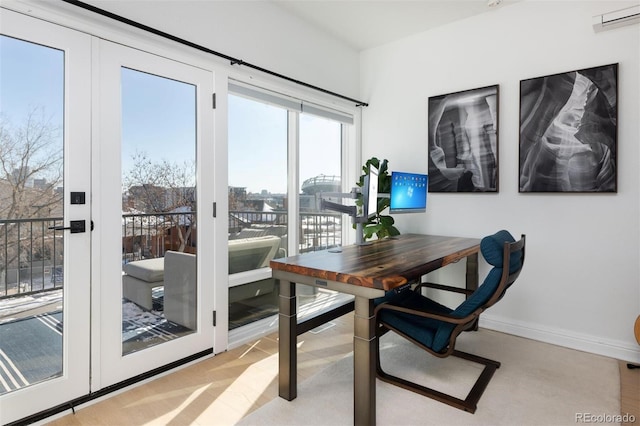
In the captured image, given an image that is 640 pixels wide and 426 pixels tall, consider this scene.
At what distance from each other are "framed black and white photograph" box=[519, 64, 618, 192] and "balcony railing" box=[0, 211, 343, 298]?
2101mm

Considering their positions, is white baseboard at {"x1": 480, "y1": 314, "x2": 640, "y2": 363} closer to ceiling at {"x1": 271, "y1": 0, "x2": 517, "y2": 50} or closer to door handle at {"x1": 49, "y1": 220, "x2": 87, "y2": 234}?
ceiling at {"x1": 271, "y1": 0, "x2": 517, "y2": 50}

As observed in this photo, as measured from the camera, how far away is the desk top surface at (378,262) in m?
1.75

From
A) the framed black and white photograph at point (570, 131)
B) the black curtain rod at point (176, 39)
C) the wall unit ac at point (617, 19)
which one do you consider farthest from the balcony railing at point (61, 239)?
the wall unit ac at point (617, 19)

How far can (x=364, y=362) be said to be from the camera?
1.76 meters

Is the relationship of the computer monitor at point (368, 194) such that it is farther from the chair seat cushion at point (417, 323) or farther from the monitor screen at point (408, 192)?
the chair seat cushion at point (417, 323)

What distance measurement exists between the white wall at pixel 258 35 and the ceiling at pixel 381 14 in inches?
5.3

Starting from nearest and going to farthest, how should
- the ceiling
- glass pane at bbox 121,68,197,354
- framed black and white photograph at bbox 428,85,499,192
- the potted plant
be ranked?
glass pane at bbox 121,68,197,354, the ceiling, framed black and white photograph at bbox 428,85,499,192, the potted plant

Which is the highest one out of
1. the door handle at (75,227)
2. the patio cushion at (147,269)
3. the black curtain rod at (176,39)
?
the black curtain rod at (176,39)

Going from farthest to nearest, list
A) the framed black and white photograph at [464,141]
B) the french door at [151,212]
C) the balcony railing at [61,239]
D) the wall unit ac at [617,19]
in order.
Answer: the framed black and white photograph at [464,141], the wall unit ac at [617,19], the french door at [151,212], the balcony railing at [61,239]

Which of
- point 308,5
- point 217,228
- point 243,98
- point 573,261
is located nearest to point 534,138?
point 573,261

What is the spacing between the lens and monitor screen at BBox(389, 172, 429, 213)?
2863 mm

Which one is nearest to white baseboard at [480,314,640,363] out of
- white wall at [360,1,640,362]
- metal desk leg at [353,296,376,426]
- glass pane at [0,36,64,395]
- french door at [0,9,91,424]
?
white wall at [360,1,640,362]

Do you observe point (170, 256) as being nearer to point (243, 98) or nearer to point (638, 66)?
point (243, 98)

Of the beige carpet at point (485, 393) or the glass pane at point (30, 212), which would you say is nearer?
the glass pane at point (30, 212)
